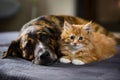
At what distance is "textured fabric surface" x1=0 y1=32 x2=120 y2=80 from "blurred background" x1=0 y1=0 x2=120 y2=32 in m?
2.48

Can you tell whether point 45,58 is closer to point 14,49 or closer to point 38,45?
point 38,45

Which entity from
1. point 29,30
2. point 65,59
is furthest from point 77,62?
point 29,30

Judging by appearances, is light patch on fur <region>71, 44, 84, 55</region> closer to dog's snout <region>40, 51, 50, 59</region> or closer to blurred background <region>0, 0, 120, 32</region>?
dog's snout <region>40, 51, 50, 59</region>

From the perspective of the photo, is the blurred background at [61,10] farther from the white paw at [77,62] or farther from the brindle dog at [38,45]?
the white paw at [77,62]

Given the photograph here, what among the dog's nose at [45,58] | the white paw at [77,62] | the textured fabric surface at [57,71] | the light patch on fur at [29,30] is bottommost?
the textured fabric surface at [57,71]

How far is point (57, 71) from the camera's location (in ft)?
4.84

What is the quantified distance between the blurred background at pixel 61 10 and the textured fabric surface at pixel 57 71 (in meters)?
2.48

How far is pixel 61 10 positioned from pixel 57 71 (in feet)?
9.53

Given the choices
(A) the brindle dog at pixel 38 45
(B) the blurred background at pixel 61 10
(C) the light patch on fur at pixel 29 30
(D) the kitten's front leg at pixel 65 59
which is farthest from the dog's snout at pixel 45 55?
(B) the blurred background at pixel 61 10

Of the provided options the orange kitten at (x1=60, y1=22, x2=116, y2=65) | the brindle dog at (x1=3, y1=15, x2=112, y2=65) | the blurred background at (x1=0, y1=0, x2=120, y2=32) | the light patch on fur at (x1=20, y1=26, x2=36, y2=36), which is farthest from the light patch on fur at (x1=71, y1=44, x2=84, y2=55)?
the blurred background at (x1=0, y1=0, x2=120, y2=32)

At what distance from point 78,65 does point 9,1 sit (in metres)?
2.66

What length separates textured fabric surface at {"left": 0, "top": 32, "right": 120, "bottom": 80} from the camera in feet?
4.54

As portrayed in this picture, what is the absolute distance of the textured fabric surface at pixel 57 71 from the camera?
4.54ft

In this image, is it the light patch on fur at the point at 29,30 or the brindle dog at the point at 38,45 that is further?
the light patch on fur at the point at 29,30
